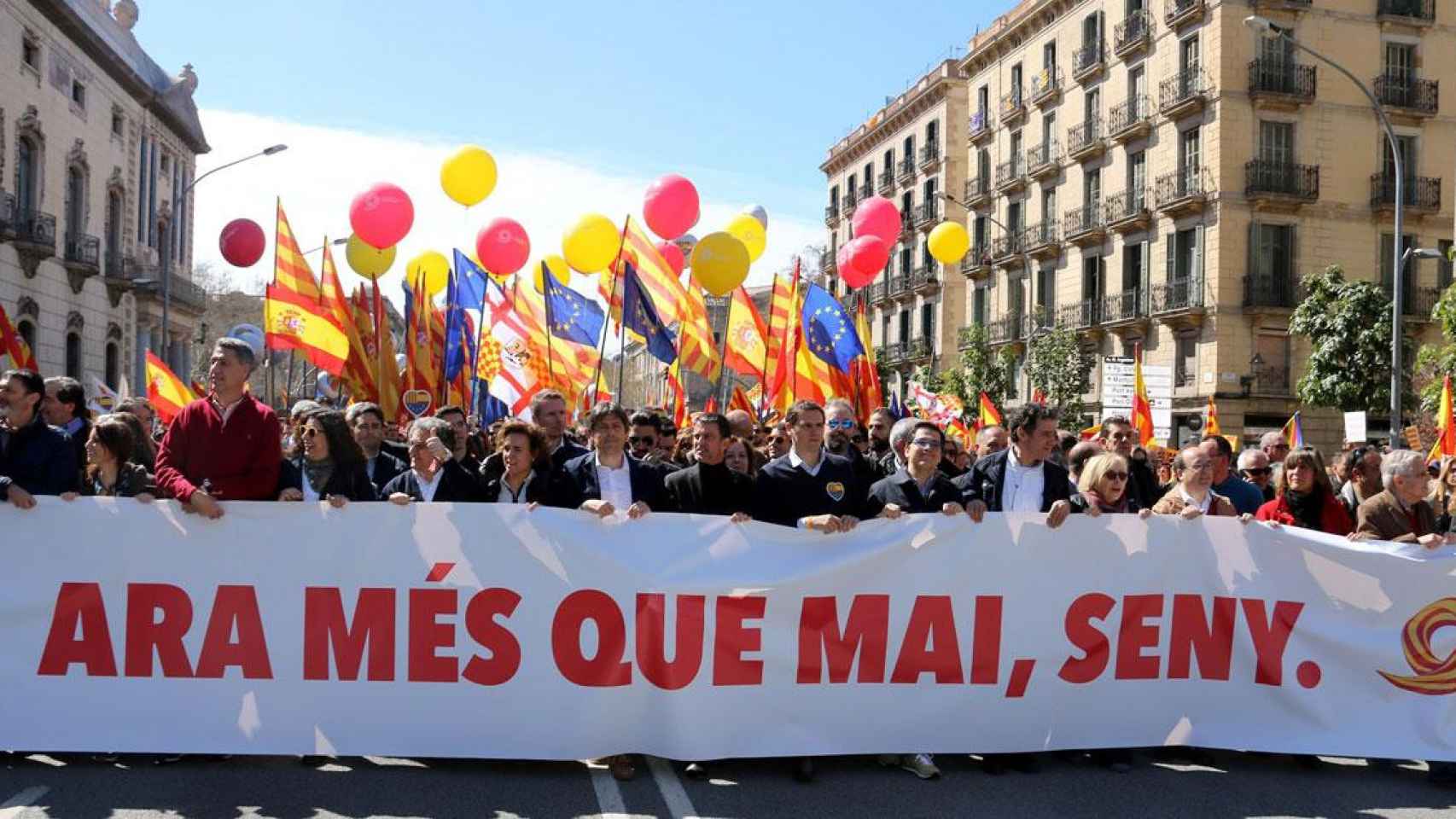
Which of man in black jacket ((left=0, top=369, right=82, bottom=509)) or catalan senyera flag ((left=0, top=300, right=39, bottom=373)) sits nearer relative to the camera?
man in black jacket ((left=0, top=369, right=82, bottom=509))

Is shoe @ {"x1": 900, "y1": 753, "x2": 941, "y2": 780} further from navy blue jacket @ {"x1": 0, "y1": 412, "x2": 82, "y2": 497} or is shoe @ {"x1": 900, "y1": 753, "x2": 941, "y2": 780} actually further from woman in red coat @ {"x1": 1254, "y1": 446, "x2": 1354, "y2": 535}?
navy blue jacket @ {"x1": 0, "y1": 412, "x2": 82, "y2": 497}

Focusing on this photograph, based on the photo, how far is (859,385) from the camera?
62.1 feet

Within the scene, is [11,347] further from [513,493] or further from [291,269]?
[513,493]

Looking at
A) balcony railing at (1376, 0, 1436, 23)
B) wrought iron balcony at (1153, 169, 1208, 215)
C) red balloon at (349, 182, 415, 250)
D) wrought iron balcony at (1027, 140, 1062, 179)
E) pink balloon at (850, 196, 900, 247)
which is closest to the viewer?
red balloon at (349, 182, 415, 250)

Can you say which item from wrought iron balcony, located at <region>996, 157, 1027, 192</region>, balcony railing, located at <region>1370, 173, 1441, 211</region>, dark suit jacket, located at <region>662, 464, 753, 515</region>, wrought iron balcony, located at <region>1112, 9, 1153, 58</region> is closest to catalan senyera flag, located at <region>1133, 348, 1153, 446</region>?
dark suit jacket, located at <region>662, 464, 753, 515</region>

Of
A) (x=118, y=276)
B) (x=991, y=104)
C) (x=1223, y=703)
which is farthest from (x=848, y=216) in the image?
Answer: (x=1223, y=703)

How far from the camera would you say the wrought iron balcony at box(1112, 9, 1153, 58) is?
39.9 m

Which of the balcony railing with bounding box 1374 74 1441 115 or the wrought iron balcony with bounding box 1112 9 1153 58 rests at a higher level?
the wrought iron balcony with bounding box 1112 9 1153 58

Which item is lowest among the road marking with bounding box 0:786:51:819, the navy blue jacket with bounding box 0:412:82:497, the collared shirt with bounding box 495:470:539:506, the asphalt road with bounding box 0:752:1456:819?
the asphalt road with bounding box 0:752:1456:819

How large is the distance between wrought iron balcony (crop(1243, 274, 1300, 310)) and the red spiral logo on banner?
1274 inches

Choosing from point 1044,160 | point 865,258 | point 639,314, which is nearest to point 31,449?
point 639,314

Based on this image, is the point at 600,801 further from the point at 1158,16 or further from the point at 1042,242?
the point at 1042,242

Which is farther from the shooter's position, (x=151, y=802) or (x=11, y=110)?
(x=11, y=110)

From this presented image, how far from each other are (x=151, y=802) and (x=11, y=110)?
33582mm
